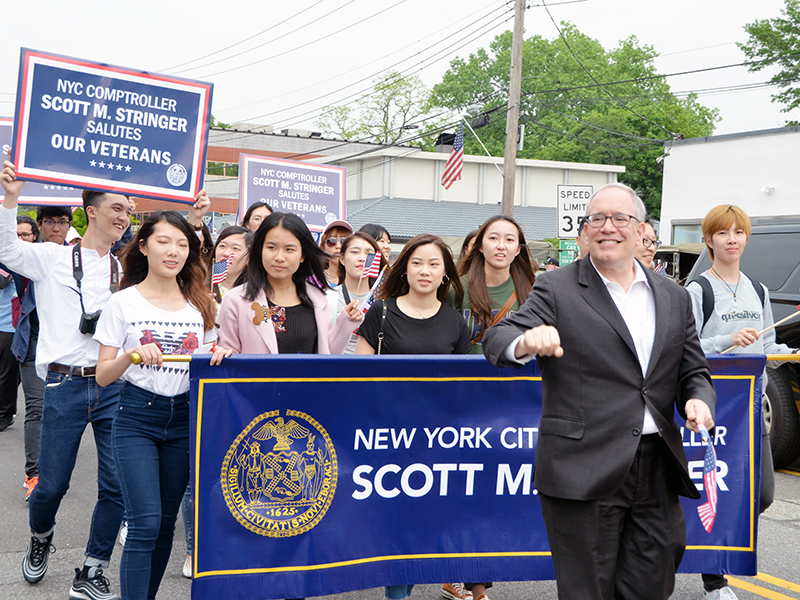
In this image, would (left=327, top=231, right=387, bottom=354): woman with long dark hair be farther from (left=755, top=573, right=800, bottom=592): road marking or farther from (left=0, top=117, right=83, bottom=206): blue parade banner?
(left=755, top=573, right=800, bottom=592): road marking

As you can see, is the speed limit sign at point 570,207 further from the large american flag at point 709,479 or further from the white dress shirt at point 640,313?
the large american flag at point 709,479

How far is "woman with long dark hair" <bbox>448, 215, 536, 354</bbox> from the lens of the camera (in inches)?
177

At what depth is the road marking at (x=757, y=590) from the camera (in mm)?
4305

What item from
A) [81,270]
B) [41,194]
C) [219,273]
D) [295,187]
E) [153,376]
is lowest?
[153,376]

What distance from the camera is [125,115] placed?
15.4 ft

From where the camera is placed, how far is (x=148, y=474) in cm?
336

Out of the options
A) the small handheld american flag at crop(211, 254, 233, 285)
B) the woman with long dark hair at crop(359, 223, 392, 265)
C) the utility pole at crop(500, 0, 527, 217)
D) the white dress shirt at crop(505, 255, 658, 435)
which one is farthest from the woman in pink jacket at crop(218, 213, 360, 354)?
the utility pole at crop(500, 0, 527, 217)

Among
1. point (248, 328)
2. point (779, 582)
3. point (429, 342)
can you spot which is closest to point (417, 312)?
point (429, 342)

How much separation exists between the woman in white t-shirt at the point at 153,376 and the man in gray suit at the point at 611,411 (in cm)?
144

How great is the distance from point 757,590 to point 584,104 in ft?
209

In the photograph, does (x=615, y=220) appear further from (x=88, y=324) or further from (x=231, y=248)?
(x=231, y=248)

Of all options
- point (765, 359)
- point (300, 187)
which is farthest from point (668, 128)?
point (765, 359)

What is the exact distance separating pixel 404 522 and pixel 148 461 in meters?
1.20

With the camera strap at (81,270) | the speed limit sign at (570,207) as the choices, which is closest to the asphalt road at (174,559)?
the camera strap at (81,270)
